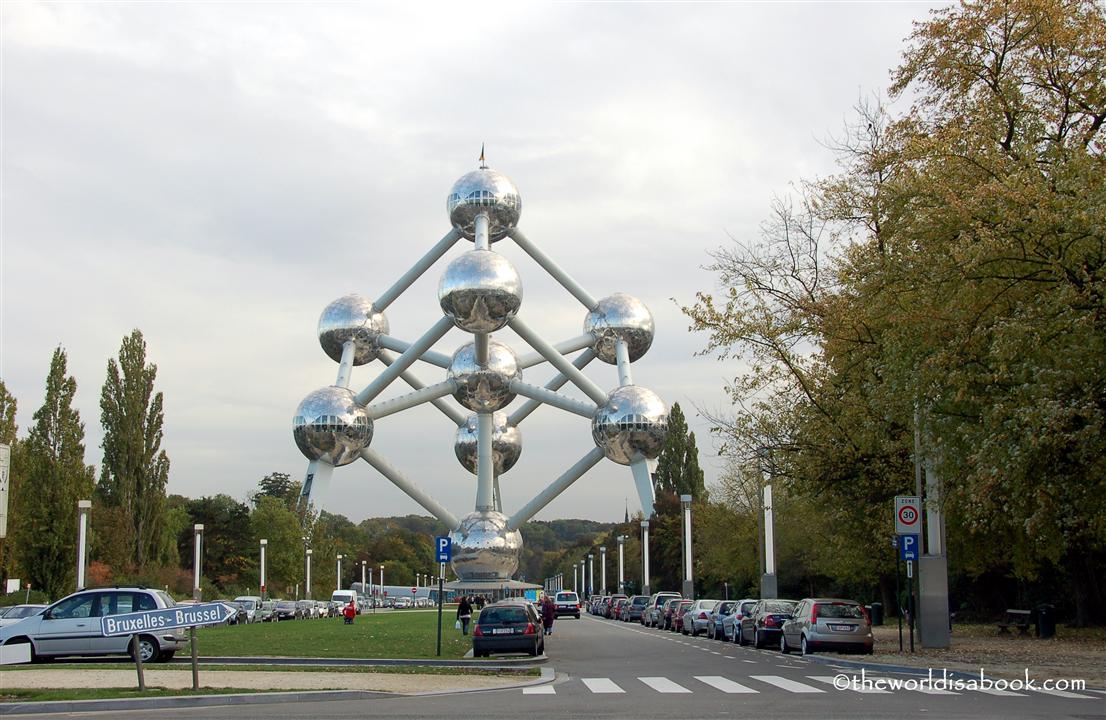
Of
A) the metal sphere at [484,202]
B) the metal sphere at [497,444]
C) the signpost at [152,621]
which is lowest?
the signpost at [152,621]

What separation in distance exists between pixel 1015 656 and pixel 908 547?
9.31 ft

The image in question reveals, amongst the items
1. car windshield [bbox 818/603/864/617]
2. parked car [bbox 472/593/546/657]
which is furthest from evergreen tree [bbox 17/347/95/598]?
car windshield [bbox 818/603/864/617]

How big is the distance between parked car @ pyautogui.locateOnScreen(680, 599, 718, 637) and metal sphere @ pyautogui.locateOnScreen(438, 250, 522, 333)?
471 inches

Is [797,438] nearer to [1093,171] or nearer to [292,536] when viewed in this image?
[1093,171]

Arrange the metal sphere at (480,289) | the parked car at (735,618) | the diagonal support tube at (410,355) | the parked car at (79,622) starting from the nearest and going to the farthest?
the parked car at (79,622) → the parked car at (735,618) → the metal sphere at (480,289) → the diagonal support tube at (410,355)

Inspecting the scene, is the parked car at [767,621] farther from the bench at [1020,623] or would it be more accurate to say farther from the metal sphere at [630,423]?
the metal sphere at [630,423]

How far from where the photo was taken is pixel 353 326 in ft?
157

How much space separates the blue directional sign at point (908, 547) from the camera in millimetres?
24312

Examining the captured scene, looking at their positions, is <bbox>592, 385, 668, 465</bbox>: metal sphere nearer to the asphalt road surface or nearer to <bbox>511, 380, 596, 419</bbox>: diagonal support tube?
<bbox>511, 380, 596, 419</bbox>: diagonal support tube

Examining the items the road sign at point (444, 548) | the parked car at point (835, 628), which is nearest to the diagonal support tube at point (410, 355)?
the road sign at point (444, 548)

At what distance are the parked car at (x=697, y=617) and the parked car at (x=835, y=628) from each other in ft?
40.1

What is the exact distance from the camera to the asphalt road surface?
12742 mm

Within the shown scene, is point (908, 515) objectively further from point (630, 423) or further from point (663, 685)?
point (630, 423)

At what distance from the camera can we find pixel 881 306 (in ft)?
71.7
